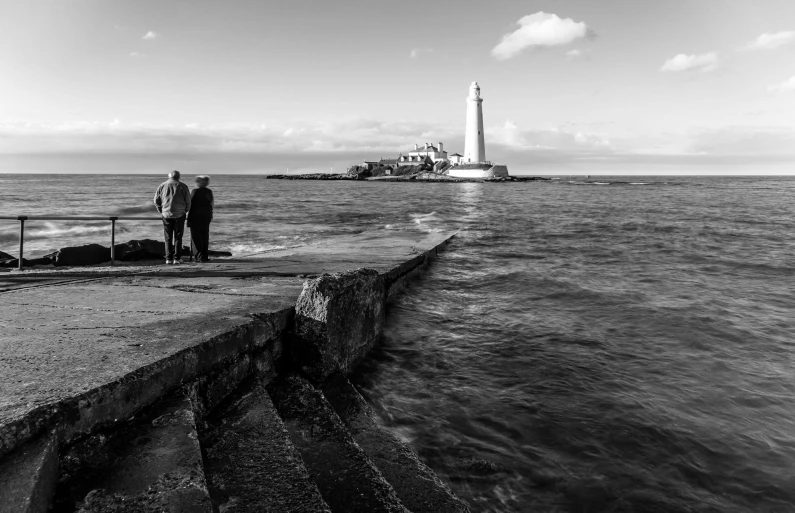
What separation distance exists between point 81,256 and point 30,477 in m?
9.86

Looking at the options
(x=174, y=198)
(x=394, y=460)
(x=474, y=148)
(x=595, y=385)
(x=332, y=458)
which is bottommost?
(x=595, y=385)

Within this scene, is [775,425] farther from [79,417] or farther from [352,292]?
[79,417]

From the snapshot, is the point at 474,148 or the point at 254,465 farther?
the point at 474,148

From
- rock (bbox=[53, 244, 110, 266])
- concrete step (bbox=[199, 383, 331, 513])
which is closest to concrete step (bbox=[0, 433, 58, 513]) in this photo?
concrete step (bbox=[199, 383, 331, 513])

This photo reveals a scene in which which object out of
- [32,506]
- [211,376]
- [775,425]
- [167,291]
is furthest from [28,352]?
[775,425]

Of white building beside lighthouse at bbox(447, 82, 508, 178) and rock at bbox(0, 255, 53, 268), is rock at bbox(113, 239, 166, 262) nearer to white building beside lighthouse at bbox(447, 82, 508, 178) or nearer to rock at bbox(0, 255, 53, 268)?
rock at bbox(0, 255, 53, 268)

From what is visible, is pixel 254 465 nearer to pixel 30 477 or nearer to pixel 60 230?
pixel 30 477

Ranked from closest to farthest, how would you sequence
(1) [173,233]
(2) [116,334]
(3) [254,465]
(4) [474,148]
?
1. (3) [254,465]
2. (2) [116,334]
3. (1) [173,233]
4. (4) [474,148]

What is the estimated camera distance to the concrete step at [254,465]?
225 cm

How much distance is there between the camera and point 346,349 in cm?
459

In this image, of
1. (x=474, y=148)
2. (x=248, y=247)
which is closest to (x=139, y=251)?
(x=248, y=247)

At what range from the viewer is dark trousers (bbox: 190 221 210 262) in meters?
8.17

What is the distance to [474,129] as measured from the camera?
91500mm

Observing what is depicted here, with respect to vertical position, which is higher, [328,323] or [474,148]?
[474,148]
